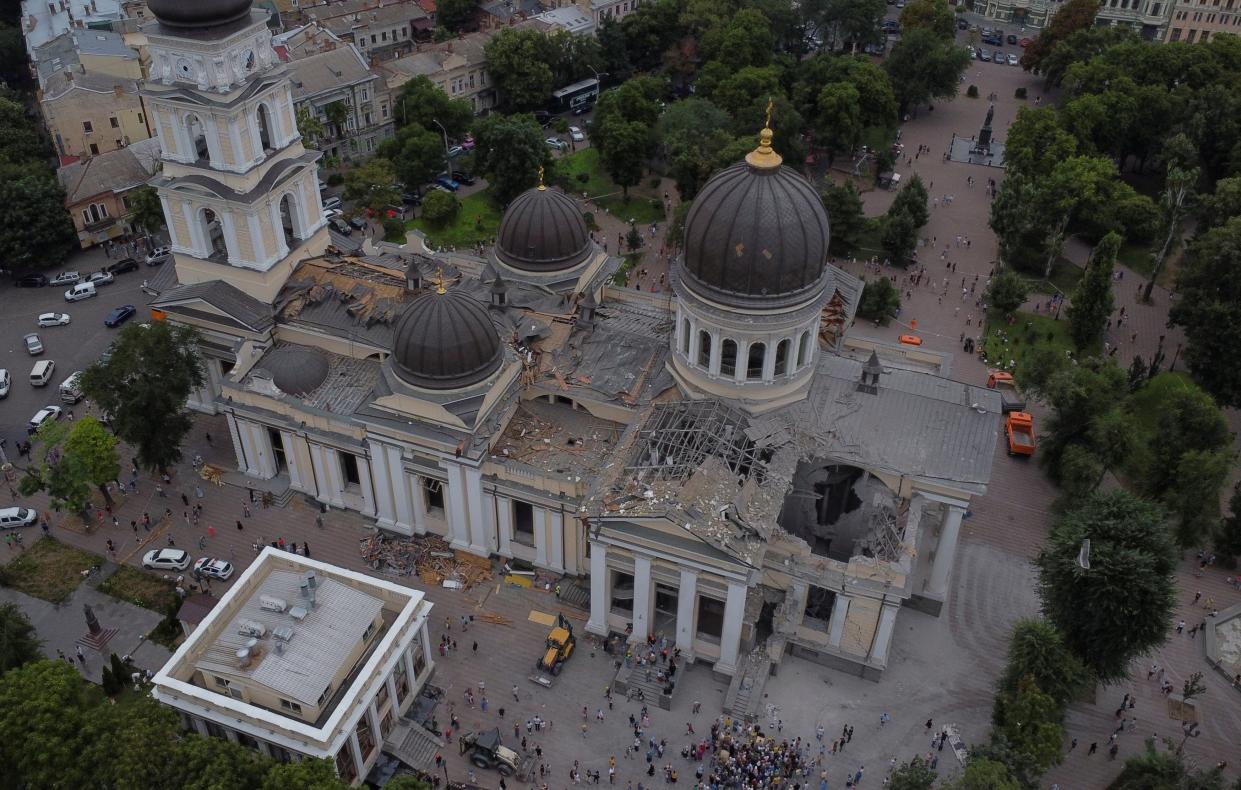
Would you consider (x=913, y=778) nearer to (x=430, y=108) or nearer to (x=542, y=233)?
(x=542, y=233)

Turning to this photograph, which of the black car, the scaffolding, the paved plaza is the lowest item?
the paved plaza

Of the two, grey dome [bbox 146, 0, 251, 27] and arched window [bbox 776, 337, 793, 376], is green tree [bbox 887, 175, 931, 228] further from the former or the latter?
grey dome [bbox 146, 0, 251, 27]

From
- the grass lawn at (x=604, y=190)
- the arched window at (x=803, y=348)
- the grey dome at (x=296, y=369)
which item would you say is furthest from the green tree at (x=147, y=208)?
the arched window at (x=803, y=348)

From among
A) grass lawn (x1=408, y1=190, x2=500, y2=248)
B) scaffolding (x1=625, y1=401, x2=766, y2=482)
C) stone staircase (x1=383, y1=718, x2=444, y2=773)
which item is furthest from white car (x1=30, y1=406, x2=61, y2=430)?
scaffolding (x1=625, y1=401, x2=766, y2=482)

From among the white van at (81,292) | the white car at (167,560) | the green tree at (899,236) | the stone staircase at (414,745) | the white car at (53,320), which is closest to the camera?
the stone staircase at (414,745)

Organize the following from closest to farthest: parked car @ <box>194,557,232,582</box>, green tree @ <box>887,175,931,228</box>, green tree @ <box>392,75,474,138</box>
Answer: parked car @ <box>194,557,232,582</box> < green tree @ <box>887,175,931,228</box> < green tree @ <box>392,75,474,138</box>

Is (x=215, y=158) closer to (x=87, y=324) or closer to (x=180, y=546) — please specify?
(x=180, y=546)

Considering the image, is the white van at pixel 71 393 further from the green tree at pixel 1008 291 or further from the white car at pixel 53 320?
the green tree at pixel 1008 291
